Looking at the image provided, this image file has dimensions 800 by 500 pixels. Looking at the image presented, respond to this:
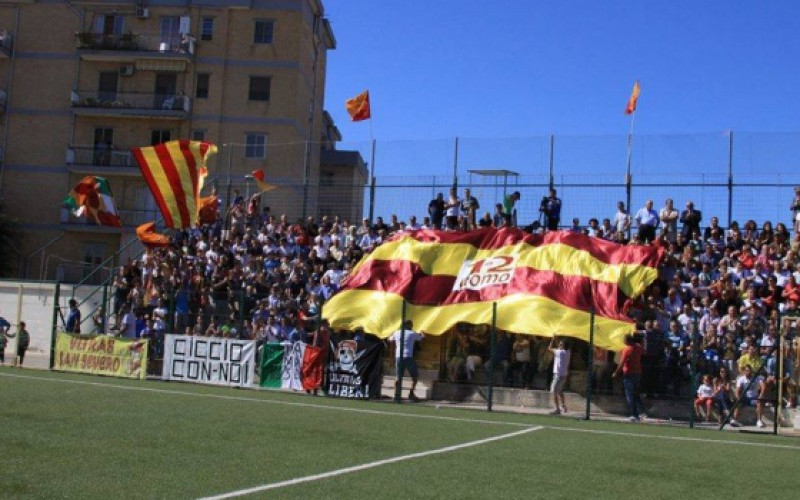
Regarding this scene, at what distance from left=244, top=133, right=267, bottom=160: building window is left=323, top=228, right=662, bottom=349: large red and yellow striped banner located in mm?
21524

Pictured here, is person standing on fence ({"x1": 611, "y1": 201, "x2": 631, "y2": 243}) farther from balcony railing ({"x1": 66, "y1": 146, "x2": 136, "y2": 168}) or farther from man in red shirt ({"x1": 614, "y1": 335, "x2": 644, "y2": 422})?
balcony railing ({"x1": 66, "y1": 146, "x2": 136, "y2": 168})

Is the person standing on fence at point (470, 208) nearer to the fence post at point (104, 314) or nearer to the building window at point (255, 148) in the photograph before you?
the fence post at point (104, 314)

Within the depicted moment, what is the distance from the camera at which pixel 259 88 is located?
50250mm

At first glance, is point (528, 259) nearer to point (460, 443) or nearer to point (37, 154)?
point (460, 443)

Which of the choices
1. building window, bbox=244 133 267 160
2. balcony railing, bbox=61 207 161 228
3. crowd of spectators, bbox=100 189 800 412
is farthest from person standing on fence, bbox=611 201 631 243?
balcony railing, bbox=61 207 161 228

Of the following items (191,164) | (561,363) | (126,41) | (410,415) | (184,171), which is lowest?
(410,415)

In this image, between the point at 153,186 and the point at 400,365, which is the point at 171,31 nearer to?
the point at 153,186

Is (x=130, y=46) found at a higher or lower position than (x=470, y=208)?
higher

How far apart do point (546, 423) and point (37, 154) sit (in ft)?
133

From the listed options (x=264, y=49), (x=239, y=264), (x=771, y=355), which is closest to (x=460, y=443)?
(x=771, y=355)

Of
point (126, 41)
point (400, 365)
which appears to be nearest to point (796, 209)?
point (400, 365)

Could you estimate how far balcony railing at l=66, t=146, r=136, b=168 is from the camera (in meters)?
50.1

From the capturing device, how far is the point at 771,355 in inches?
758

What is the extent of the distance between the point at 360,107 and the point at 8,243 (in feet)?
72.9
